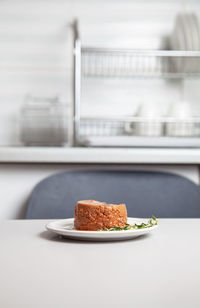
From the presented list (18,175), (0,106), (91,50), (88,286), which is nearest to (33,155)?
(18,175)

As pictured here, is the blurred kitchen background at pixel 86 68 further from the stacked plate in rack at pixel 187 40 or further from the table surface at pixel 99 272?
the table surface at pixel 99 272

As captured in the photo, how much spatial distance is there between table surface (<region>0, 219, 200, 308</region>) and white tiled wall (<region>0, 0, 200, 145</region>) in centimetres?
159

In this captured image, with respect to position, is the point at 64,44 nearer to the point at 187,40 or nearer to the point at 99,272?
the point at 187,40

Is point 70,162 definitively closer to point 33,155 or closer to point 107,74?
point 33,155

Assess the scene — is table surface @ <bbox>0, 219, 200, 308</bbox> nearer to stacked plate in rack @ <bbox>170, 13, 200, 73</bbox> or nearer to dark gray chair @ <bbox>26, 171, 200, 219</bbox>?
dark gray chair @ <bbox>26, 171, 200, 219</bbox>

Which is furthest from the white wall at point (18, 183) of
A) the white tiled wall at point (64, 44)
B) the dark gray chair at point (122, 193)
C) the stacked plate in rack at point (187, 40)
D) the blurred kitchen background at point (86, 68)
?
the stacked plate in rack at point (187, 40)

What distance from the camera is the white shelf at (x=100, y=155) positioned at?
1531mm

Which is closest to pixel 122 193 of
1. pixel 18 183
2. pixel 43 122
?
pixel 18 183

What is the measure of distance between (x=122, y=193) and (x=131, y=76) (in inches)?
32.7

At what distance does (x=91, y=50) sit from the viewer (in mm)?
1755

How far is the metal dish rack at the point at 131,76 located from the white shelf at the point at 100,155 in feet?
0.32

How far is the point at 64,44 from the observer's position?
2.17 metres

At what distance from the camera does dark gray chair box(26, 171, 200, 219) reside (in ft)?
4.95

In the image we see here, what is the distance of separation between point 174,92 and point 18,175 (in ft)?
3.39
